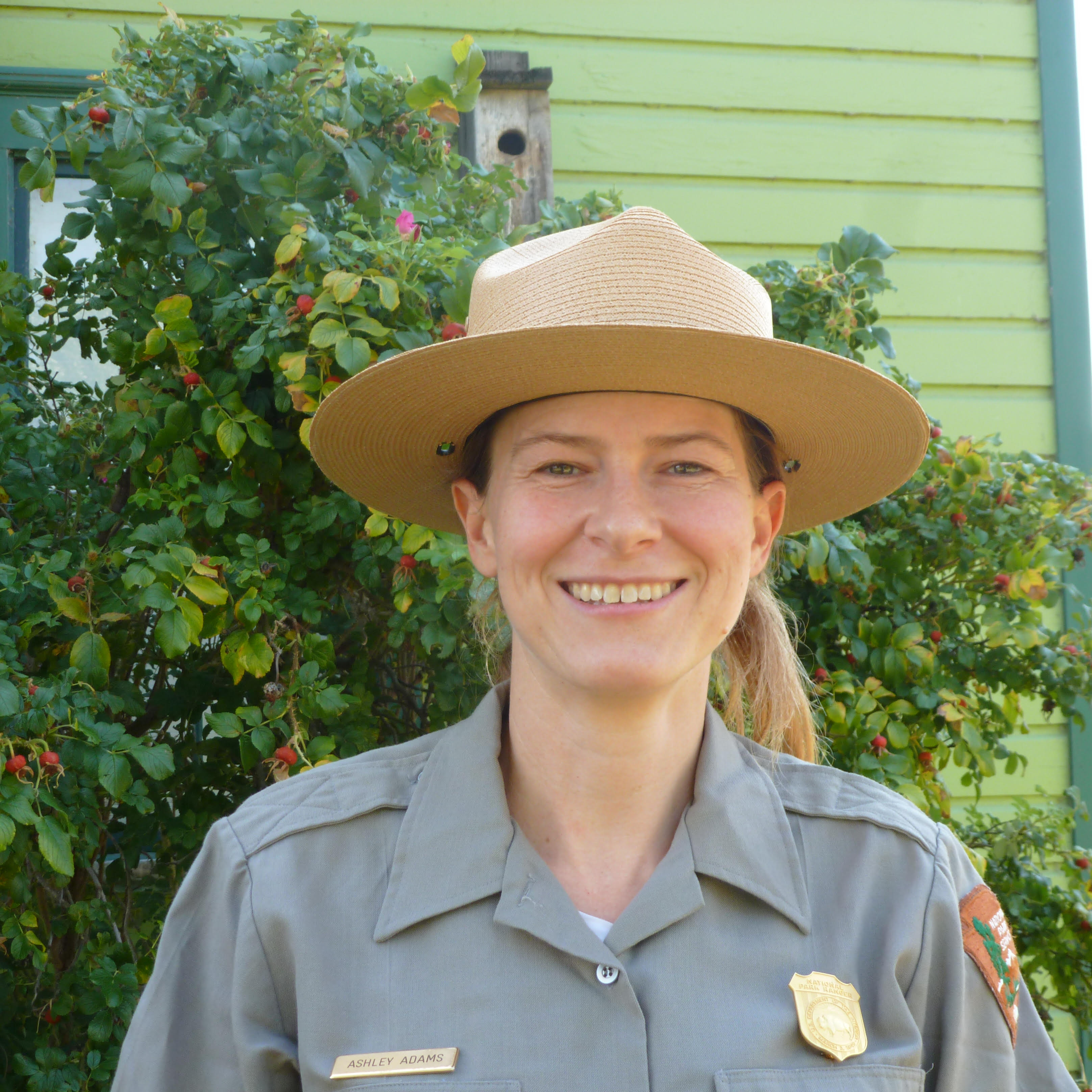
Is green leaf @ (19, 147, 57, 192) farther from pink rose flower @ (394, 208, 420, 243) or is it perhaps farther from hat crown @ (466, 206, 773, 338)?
hat crown @ (466, 206, 773, 338)

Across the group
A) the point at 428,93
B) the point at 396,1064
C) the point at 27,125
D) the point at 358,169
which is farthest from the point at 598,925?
the point at 27,125

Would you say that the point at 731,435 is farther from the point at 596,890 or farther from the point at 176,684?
the point at 176,684

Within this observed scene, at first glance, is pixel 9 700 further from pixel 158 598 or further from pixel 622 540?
pixel 622 540

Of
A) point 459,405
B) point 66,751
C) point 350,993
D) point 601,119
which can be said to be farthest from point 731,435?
point 601,119

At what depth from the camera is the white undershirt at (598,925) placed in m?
1.49

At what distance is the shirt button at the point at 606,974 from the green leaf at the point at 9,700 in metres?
1.13

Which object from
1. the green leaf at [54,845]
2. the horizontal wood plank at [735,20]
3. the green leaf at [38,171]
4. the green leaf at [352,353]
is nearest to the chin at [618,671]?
the green leaf at [352,353]

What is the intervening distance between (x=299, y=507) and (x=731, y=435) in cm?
Result: 107

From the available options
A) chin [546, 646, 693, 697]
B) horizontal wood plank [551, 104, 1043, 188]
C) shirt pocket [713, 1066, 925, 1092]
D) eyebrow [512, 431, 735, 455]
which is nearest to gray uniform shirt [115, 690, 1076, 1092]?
shirt pocket [713, 1066, 925, 1092]

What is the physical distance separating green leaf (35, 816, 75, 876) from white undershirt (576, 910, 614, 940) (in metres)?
0.94

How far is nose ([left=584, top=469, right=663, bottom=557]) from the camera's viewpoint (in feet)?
4.85

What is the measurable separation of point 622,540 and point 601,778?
0.35 m

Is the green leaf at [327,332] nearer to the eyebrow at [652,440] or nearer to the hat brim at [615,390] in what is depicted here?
the hat brim at [615,390]

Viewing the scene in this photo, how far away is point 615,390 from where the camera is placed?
1.55 metres
